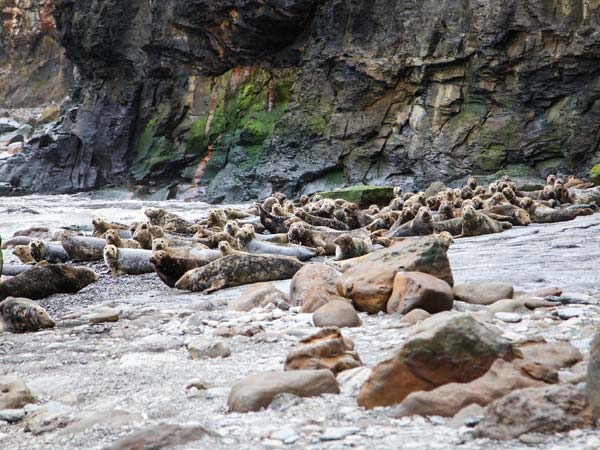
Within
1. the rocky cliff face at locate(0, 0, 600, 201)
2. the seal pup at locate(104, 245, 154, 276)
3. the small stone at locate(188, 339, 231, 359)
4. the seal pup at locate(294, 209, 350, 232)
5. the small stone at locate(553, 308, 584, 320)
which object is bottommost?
the seal pup at locate(294, 209, 350, 232)

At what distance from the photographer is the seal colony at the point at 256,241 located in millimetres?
7105

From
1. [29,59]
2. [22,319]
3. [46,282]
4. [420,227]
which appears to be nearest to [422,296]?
[22,319]

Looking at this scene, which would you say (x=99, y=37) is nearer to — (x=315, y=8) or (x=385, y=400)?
(x=315, y=8)

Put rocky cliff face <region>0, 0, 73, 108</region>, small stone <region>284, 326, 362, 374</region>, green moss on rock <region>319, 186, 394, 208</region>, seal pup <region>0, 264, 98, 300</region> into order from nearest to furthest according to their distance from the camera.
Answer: small stone <region>284, 326, 362, 374</region>
seal pup <region>0, 264, 98, 300</region>
green moss on rock <region>319, 186, 394, 208</region>
rocky cliff face <region>0, 0, 73, 108</region>

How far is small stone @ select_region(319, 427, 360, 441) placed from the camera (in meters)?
2.44

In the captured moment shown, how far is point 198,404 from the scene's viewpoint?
3053 millimetres

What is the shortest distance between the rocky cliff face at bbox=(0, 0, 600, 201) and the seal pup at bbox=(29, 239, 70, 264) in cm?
1552

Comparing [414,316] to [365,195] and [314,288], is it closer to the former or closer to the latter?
[314,288]

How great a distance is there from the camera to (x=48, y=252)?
10.6 m

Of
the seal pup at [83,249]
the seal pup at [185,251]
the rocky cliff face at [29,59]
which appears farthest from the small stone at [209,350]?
the rocky cliff face at [29,59]

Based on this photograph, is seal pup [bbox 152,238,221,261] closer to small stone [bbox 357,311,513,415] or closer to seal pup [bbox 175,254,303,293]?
seal pup [bbox 175,254,303,293]

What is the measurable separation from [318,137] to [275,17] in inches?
210

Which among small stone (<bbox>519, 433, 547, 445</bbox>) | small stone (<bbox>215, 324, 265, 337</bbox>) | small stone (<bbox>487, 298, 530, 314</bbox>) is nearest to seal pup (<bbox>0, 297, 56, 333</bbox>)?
small stone (<bbox>215, 324, 265, 337</bbox>)

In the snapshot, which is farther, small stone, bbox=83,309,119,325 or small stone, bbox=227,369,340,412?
small stone, bbox=83,309,119,325
